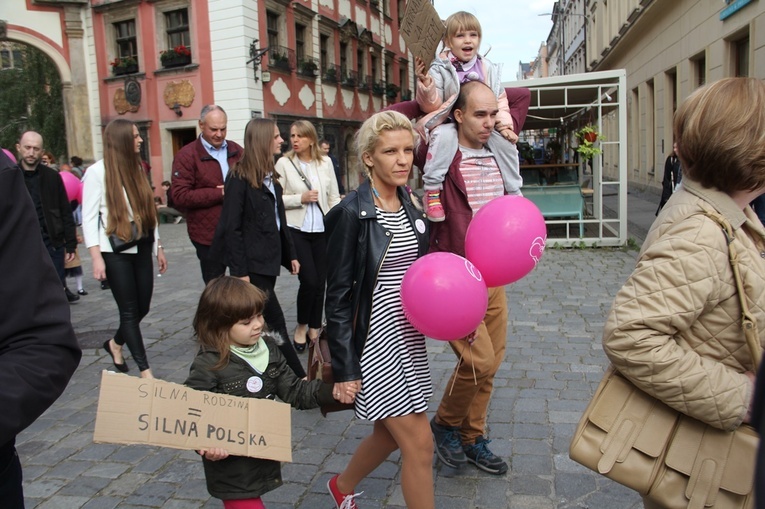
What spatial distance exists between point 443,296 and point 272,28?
835 inches

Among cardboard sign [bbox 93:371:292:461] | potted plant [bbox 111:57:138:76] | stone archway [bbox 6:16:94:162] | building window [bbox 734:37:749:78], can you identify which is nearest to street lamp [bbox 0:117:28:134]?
stone archway [bbox 6:16:94:162]

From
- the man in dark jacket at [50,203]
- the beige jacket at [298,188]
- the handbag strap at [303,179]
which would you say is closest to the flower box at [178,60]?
the man in dark jacket at [50,203]

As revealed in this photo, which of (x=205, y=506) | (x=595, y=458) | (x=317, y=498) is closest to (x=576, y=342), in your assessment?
(x=317, y=498)

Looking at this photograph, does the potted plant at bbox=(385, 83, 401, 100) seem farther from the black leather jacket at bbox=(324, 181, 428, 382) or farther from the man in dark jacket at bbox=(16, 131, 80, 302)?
the black leather jacket at bbox=(324, 181, 428, 382)

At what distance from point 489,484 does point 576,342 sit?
2.79 m

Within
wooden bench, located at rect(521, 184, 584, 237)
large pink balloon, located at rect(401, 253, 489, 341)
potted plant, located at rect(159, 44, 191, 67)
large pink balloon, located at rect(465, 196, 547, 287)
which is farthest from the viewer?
potted plant, located at rect(159, 44, 191, 67)

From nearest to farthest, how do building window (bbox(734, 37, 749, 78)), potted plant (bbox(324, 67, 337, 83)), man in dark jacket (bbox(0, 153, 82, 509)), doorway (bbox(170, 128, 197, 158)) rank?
man in dark jacket (bbox(0, 153, 82, 509)), building window (bbox(734, 37, 749, 78)), doorway (bbox(170, 128, 197, 158)), potted plant (bbox(324, 67, 337, 83))

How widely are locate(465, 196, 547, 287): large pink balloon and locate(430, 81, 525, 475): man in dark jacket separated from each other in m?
0.47

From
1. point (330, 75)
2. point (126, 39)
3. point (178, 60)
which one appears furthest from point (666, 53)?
point (126, 39)

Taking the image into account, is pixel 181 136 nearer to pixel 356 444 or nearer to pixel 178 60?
→ pixel 178 60

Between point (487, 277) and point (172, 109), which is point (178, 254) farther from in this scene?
point (487, 277)

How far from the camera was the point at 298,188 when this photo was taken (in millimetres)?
5781

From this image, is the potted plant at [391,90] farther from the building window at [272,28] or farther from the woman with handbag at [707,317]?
the woman with handbag at [707,317]

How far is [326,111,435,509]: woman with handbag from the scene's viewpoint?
2646 mm
